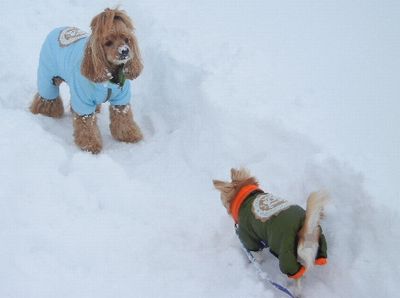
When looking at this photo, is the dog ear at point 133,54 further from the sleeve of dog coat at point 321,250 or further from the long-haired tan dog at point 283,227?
the sleeve of dog coat at point 321,250

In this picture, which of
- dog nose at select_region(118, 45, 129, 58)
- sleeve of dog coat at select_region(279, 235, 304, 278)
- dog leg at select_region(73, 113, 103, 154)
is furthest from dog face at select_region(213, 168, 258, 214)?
dog leg at select_region(73, 113, 103, 154)

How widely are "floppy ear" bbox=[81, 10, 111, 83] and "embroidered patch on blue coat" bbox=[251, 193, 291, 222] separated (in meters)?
1.94

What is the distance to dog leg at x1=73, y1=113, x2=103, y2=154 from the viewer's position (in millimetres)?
4797

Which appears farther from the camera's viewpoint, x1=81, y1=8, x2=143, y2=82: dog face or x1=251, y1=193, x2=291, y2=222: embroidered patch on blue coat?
x1=81, y1=8, x2=143, y2=82: dog face

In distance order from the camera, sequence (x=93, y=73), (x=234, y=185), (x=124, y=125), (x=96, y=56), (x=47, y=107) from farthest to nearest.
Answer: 1. (x=47, y=107)
2. (x=124, y=125)
3. (x=93, y=73)
4. (x=96, y=56)
5. (x=234, y=185)

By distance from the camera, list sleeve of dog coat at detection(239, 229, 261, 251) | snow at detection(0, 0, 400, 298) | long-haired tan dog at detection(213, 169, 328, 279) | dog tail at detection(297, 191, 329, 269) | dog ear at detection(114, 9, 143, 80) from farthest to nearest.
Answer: dog ear at detection(114, 9, 143, 80), sleeve of dog coat at detection(239, 229, 261, 251), snow at detection(0, 0, 400, 298), long-haired tan dog at detection(213, 169, 328, 279), dog tail at detection(297, 191, 329, 269)

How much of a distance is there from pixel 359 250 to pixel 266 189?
99cm

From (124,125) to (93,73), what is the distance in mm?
789

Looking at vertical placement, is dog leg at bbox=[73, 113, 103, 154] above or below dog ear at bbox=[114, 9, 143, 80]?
below

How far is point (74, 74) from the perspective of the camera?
460 centimetres

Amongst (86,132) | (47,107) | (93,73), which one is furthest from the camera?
(47,107)

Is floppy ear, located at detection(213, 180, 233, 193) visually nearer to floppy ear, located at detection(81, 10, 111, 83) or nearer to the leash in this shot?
the leash

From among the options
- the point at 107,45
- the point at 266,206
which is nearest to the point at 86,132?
the point at 107,45

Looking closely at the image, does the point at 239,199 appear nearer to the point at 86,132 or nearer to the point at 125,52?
the point at 125,52
